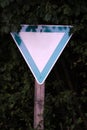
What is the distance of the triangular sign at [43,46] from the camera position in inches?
162

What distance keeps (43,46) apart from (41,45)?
0.08 ft

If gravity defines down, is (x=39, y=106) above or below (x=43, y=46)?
below

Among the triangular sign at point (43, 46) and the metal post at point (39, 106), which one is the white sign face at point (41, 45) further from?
the metal post at point (39, 106)

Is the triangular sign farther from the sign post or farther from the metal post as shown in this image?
the metal post

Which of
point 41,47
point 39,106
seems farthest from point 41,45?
point 39,106

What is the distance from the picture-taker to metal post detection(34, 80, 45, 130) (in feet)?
14.0

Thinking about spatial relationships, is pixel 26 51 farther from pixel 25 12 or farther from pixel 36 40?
pixel 25 12

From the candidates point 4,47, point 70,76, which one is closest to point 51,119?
point 70,76

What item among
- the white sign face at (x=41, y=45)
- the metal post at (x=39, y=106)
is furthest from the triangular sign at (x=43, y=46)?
the metal post at (x=39, y=106)

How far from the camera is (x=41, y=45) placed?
4211mm

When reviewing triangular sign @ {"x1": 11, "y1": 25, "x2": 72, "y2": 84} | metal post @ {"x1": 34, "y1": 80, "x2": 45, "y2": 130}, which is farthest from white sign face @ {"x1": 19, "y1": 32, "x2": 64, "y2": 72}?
metal post @ {"x1": 34, "y1": 80, "x2": 45, "y2": 130}

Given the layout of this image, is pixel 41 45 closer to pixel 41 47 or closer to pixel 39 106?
pixel 41 47

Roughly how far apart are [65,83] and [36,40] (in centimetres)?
89

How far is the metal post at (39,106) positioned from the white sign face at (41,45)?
9.3 inches
